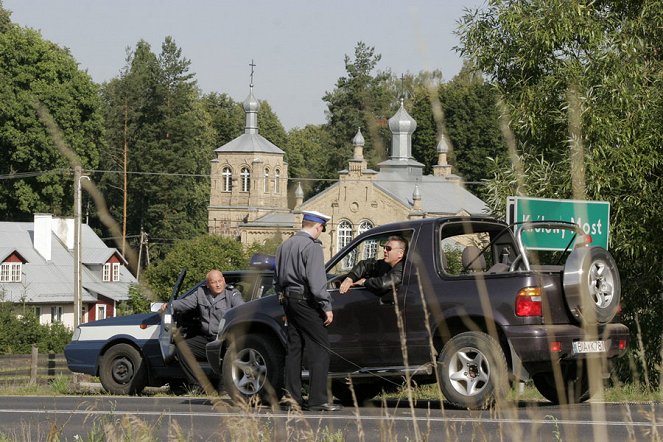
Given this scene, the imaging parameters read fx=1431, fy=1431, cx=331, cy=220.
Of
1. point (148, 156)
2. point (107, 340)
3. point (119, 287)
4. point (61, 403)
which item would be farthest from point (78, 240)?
point (148, 156)

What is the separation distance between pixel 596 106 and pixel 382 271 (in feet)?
32.6

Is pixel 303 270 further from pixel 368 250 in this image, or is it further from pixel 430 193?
pixel 430 193

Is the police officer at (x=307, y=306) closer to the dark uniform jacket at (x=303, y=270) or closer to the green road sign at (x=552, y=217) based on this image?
the dark uniform jacket at (x=303, y=270)

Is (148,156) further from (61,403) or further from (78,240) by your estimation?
(61,403)

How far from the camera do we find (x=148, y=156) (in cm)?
9944

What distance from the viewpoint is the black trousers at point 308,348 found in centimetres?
1126

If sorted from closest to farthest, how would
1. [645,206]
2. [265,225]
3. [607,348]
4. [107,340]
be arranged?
[607,348], [107,340], [645,206], [265,225]

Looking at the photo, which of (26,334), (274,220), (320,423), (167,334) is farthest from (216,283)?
(274,220)

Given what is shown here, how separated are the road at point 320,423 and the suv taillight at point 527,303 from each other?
77cm

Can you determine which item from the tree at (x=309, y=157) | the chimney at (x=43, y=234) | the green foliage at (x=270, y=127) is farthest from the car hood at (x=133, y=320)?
the green foliage at (x=270, y=127)

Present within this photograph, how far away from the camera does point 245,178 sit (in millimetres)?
122438

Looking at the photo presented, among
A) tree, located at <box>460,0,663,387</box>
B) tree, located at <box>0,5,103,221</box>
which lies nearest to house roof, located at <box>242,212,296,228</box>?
tree, located at <box>0,5,103,221</box>

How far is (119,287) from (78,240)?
4960 cm

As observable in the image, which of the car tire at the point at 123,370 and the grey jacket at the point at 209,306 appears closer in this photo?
the grey jacket at the point at 209,306
